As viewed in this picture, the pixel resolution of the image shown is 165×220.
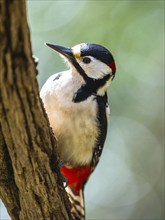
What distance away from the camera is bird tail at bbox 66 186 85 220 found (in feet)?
14.3

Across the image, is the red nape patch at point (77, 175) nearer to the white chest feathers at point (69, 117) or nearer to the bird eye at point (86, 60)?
the white chest feathers at point (69, 117)

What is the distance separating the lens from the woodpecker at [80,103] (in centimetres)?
390

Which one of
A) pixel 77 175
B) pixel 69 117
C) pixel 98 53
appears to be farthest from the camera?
pixel 77 175

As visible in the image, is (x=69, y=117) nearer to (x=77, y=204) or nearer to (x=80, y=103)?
(x=80, y=103)

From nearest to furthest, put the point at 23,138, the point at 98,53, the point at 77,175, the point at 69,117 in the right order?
the point at 23,138 → the point at 69,117 → the point at 98,53 → the point at 77,175

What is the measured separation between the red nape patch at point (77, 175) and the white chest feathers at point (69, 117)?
0.62 feet

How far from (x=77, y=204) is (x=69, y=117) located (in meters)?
0.82

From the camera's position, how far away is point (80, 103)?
3914 millimetres

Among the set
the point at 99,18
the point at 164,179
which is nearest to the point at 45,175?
the point at 99,18

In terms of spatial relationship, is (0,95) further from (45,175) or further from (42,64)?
(42,64)

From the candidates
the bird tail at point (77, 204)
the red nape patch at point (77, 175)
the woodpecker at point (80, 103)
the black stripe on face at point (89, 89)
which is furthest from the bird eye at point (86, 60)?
the bird tail at point (77, 204)

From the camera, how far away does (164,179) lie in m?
7.54

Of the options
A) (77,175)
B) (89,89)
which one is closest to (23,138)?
(89,89)

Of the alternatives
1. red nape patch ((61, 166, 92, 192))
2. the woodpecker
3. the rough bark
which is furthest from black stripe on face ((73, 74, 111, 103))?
the rough bark
